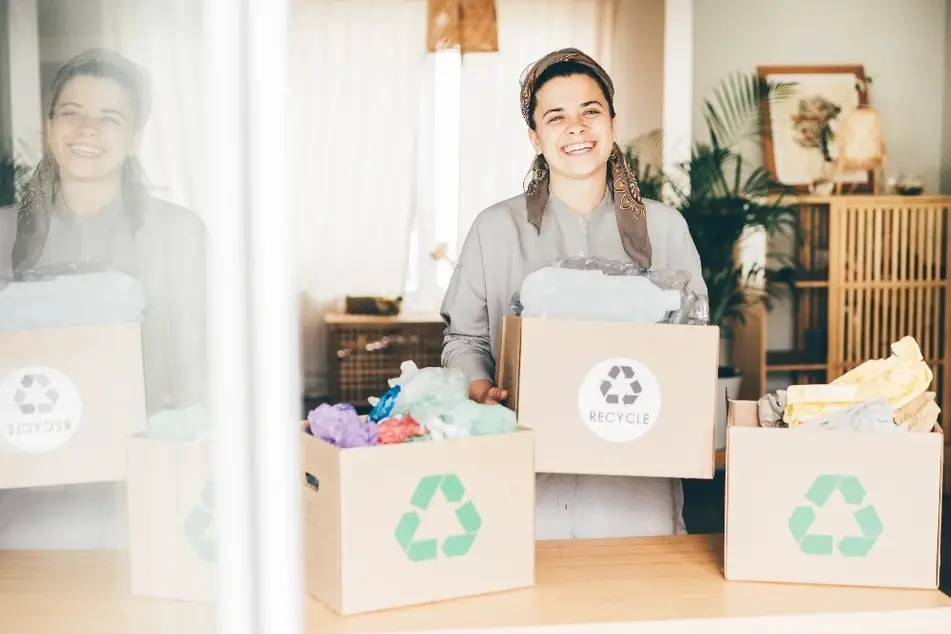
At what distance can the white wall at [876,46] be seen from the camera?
4875mm

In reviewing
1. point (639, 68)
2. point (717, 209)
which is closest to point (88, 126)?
point (717, 209)

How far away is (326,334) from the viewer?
5.19 m

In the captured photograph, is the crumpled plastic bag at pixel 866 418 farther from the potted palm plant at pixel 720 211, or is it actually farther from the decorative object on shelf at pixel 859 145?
the decorative object on shelf at pixel 859 145

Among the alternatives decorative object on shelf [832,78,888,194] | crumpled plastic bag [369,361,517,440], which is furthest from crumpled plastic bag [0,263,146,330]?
decorative object on shelf [832,78,888,194]

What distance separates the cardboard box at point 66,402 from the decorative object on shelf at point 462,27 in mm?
4368

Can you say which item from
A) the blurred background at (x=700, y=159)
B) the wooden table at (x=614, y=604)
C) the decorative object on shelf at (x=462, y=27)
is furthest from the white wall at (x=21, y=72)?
the decorative object on shelf at (x=462, y=27)

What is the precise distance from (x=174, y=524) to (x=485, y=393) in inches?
31.4

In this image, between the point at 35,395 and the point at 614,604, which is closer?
the point at 35,395

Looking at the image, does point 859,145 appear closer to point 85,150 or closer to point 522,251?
point 522,251

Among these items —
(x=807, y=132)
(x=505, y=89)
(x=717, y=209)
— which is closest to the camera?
(x=717, y=209)

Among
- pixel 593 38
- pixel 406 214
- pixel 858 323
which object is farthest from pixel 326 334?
pixel 858 323

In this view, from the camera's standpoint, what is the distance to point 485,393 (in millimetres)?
1652

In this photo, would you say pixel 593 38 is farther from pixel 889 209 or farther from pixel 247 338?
pixel 247 338

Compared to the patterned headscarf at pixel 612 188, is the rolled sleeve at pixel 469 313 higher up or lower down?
lower down
